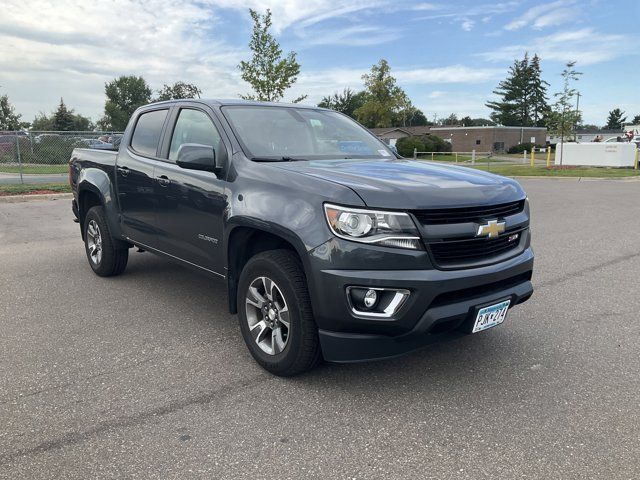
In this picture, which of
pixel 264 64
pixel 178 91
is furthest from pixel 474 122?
pixel 264 64

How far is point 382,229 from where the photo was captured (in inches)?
115

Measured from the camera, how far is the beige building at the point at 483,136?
2660 inches

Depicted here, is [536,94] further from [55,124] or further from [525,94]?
[55,124]

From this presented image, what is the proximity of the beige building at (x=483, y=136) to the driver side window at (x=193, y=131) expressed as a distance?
205ft

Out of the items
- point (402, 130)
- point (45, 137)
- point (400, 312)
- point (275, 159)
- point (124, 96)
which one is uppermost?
point (124, 96)

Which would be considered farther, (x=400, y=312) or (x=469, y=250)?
(x=469, y=250)

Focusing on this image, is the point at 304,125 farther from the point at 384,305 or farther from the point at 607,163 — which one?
the point at 607,163

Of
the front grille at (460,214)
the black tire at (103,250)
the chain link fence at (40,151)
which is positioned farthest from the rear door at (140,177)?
the chain link fence at (40,151)

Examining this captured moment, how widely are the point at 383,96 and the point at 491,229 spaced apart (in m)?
67.0

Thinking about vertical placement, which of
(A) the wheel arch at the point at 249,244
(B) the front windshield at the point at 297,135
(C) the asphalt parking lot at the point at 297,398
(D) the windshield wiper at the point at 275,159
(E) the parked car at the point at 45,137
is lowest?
(C) the asphalt parking lot at the point at 297,398

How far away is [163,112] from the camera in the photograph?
494 cm

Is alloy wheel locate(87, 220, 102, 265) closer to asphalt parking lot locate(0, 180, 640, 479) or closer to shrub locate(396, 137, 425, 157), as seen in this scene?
asphalt parking lot locate(0, 180, 640, 479)

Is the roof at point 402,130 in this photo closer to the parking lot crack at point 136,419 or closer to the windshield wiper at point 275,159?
the windshield wiper at point 275,159

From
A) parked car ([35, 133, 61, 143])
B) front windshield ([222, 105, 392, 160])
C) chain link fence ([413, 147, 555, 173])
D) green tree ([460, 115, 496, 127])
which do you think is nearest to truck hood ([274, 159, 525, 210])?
front windshield ([222, 105, 392, 160])
